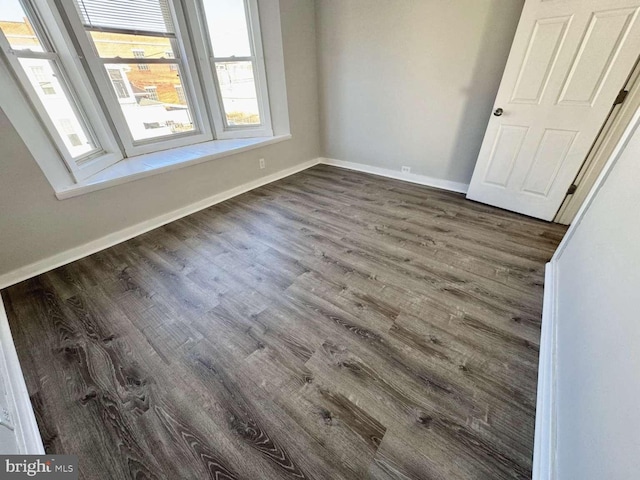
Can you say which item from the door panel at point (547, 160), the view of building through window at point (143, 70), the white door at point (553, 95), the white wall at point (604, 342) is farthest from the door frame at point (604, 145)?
the view of building through window at point (143, 70)

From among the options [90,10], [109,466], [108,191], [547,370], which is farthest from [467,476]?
[90,10]

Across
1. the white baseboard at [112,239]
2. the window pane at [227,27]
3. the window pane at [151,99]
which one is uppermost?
the window pane at [227,27]

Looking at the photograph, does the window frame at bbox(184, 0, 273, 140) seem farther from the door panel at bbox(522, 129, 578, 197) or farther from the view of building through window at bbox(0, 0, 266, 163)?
the door panel at bbox(522, 129, 578, 197)

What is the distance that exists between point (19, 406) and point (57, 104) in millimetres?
2056

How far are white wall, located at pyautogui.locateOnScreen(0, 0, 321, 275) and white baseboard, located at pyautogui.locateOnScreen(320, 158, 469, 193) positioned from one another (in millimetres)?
593

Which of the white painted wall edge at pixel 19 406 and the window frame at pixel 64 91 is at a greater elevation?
the window frame at pixel 64 91

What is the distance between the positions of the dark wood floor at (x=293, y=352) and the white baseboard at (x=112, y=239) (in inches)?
3.2

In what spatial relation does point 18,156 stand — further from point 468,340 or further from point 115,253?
point 468,340

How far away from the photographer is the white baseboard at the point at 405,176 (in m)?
3.10

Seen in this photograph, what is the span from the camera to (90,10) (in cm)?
206

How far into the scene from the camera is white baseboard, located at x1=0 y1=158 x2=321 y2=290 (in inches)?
73.2

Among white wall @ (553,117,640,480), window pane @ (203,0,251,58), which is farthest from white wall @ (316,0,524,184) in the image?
white wall @ (553,117,640,480)

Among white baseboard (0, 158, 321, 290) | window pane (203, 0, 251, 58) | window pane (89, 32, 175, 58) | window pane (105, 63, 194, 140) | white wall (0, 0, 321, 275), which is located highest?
window pane (203, 0, 251, 58)

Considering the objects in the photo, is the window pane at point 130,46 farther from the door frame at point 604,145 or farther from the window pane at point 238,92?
the door frame at point 604,145
